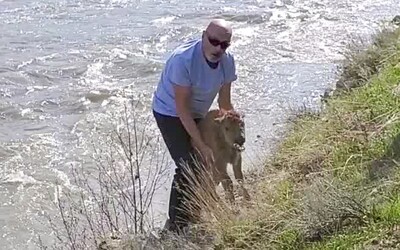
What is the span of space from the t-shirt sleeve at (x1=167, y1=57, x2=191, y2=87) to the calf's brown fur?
0.60 metres

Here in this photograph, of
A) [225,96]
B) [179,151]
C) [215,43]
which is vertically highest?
[215,43]

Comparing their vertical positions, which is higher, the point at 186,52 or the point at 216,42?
the point at 216,42

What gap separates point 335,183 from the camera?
19.7 ft

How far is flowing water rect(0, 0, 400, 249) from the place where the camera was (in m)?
10.0

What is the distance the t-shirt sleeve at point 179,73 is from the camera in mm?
6562

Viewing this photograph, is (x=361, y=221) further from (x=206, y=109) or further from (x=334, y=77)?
(x=334, y=77)

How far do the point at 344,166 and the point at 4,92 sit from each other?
7.73 metres

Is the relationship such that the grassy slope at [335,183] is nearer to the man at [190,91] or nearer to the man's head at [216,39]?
the man at [190,91]

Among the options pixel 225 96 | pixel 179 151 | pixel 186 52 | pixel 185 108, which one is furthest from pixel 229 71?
pixel 179 151

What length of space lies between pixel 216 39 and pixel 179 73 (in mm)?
383

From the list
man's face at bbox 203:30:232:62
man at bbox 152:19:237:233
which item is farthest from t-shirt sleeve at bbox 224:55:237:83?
man's face at bbox 203:30:232:62

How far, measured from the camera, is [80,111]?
1222 cm

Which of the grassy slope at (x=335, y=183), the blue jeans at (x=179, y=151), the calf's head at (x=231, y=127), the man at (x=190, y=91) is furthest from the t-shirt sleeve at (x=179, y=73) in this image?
the grassy slope at (x=335, y=183)

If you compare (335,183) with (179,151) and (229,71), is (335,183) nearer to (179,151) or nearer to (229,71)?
(229,71)
